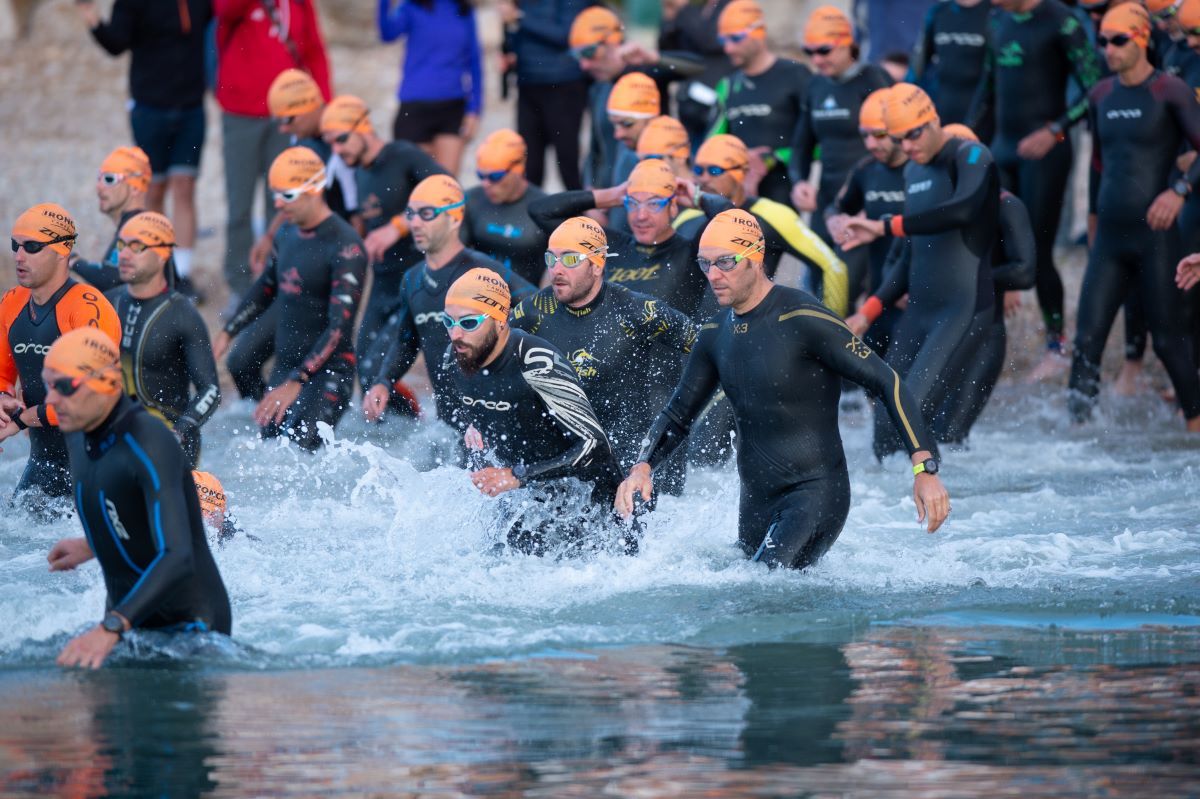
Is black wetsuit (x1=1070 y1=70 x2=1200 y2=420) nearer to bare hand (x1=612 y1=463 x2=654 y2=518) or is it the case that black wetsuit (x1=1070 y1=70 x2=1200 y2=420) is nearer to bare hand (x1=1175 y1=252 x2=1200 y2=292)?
bare hand (x1=1175 y1=252 x2=1200 y2=292)

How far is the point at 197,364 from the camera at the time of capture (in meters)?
9.21

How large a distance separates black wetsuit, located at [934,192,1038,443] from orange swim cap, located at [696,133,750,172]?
1.52 m

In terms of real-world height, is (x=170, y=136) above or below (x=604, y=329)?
above

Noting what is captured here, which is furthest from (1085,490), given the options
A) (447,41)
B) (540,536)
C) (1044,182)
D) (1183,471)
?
(447,41)

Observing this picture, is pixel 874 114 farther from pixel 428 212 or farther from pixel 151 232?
pixel 151 232

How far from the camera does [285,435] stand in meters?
10.7

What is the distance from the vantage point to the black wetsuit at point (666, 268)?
9859 millimetres

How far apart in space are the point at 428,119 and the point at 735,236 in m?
6.62

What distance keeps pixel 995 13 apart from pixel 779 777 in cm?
780

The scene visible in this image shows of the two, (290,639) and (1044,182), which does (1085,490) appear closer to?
(1044,182)

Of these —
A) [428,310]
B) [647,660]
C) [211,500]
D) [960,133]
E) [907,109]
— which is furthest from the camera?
[960,133]

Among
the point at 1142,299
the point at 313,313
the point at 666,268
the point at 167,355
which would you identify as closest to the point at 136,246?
the point at 167,355

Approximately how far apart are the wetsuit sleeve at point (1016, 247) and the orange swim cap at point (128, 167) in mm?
5110

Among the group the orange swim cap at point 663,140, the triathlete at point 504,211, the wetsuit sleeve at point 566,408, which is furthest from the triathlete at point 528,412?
the orange swim cap at point 663,140
